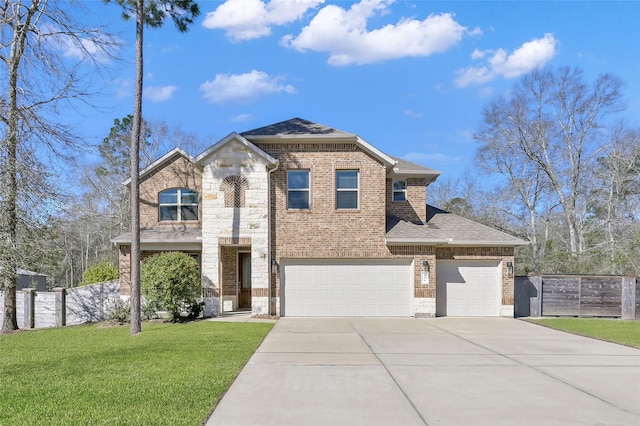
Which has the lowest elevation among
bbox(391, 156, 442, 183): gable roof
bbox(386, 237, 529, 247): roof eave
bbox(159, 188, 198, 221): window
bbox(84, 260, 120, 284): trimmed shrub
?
bbox(84, 260, 120, 284): trimmed shrub

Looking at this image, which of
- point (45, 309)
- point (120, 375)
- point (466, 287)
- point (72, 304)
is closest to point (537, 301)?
point (466, 287)

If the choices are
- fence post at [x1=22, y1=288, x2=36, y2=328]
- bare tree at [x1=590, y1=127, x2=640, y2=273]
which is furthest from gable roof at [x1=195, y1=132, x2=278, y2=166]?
bare tree at [x1=590, y1=127, x2=640, y2=273]

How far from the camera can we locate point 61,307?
51.2ft

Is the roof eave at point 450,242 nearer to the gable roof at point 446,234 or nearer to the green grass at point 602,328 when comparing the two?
the gable roof at point 446,234

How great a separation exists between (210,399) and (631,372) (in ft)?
24.0

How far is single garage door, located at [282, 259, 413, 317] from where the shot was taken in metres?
15.9

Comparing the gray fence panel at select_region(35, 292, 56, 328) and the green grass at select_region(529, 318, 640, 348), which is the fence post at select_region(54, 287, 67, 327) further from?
the green grass at select_region(529, 318, 640, 348)

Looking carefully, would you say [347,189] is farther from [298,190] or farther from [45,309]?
[45,309]

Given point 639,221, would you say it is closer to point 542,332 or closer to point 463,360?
point 542,332

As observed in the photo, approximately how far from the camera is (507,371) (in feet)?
25.6

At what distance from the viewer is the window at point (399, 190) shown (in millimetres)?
17922

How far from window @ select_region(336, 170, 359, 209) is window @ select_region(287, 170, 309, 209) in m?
1.12

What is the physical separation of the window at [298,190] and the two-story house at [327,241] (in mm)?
36

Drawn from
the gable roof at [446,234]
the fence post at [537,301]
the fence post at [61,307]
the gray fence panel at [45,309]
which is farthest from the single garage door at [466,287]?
the gray fence panel at [45,309]
